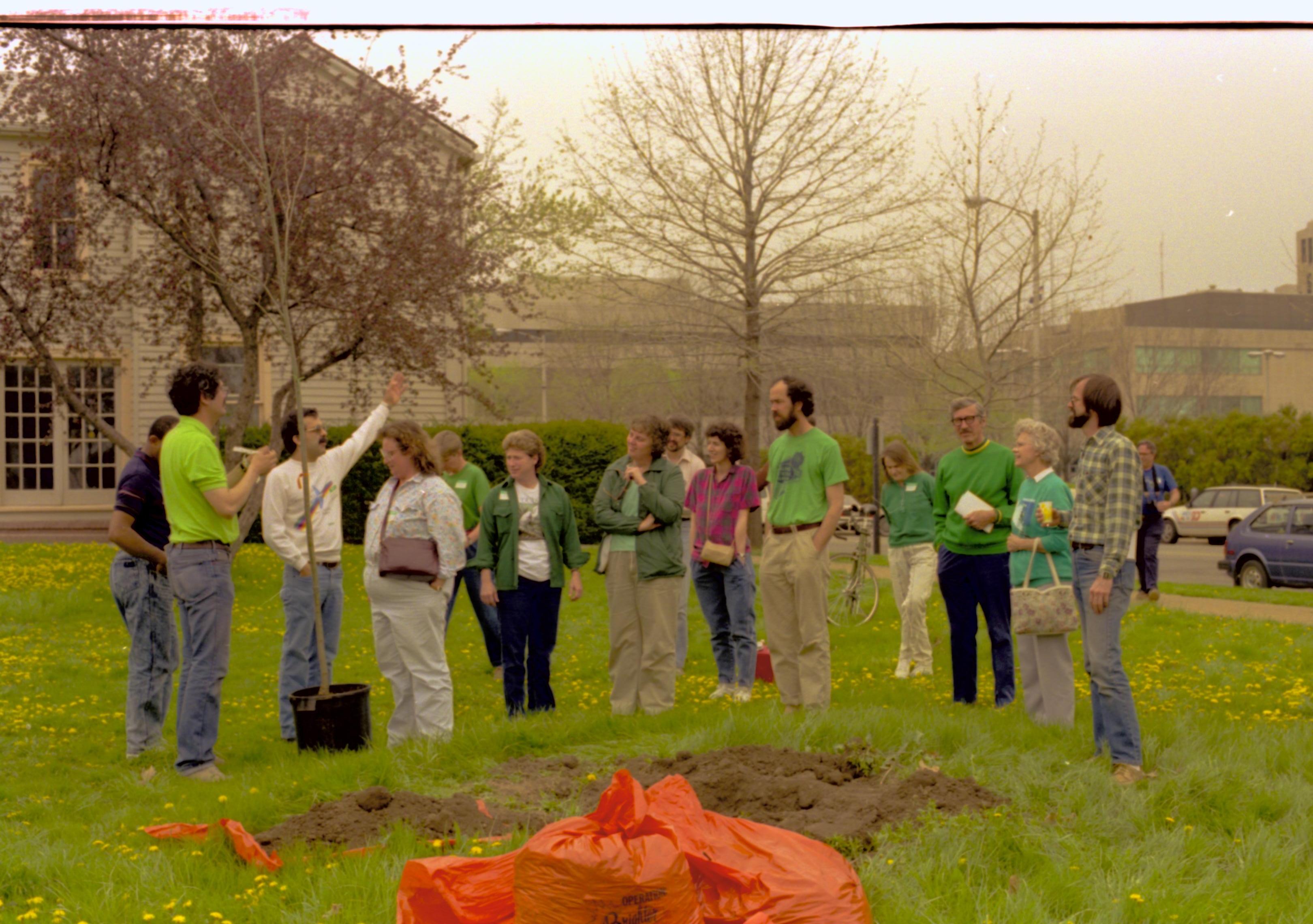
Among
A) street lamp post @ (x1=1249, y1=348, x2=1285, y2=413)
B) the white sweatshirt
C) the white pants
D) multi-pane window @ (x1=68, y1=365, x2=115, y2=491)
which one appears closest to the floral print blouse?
the white pants

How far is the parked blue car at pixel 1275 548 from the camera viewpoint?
17.1 metres

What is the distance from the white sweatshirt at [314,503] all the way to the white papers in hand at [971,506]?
3.57 meters

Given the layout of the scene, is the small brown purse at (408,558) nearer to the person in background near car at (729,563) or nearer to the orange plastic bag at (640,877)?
the person in background near car at (729,563)

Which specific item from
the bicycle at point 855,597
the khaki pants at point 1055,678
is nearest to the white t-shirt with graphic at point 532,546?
the khaki pants at point 1055,678

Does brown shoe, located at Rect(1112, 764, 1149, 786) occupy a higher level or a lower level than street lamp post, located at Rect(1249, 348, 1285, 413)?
lower

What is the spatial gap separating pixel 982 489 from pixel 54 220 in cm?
1170

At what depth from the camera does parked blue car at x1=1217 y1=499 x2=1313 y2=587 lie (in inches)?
674

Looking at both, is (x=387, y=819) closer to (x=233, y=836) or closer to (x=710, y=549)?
(x=233, y=836)

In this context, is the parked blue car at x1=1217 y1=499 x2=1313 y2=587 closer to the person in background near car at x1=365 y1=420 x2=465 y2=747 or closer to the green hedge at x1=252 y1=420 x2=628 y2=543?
the green hedge at x1=252 y1=420 x2=628 y2=543

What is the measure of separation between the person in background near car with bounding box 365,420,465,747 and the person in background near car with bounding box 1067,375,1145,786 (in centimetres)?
331

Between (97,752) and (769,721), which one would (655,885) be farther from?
(97,752)

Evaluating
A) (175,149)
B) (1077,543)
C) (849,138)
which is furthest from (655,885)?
(849,138)

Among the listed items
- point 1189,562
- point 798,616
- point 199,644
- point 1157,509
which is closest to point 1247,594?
point 1157,509

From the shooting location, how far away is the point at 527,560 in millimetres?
7332
